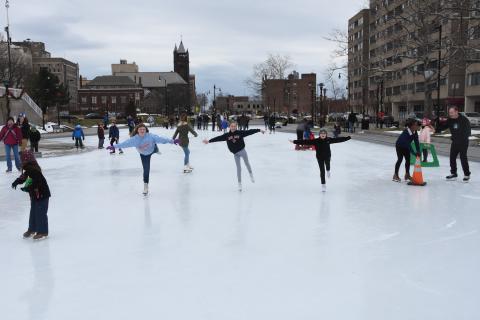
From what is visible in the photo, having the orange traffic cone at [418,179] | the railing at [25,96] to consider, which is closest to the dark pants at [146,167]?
the orange traffic cone at [418,179]

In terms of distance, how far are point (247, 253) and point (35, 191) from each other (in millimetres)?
2885

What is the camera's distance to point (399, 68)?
5838cm

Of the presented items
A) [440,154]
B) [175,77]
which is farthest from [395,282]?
[175,77]

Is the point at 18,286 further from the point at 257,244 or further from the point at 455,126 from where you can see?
the point at 455,126

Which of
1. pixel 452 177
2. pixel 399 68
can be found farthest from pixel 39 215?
pixel 399 68

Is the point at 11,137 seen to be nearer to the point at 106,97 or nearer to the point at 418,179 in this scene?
the point at 418,179

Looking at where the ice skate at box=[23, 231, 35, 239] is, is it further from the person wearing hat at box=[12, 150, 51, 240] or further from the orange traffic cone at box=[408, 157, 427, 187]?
the orange traffic cone at box=[408, 157, 427, 187]

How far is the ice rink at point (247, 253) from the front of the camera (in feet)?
12.5

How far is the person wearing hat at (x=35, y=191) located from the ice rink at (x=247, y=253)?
220mm

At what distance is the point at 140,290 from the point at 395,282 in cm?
235

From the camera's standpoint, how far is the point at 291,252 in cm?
526

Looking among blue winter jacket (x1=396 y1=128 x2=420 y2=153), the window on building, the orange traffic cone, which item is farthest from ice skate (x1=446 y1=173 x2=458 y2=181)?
the window on building

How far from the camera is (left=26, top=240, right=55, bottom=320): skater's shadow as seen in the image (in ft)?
12.2

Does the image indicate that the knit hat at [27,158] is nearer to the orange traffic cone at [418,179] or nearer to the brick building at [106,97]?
the orange traffic cone at [418,179]
